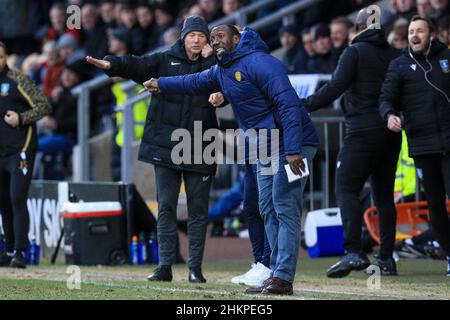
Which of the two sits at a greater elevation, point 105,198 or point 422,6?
point 422,6

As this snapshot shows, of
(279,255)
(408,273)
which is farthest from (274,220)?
(408,273)

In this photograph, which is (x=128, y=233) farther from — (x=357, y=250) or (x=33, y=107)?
(x=357, y=250)

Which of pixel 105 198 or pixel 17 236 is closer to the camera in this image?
pixel 17 236

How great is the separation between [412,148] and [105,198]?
13.4 feet

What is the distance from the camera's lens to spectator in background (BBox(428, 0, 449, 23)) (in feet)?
47.5

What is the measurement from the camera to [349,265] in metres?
10.6

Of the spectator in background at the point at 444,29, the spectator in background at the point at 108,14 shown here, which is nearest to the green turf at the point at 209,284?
the spectator in background at the point at 444,29

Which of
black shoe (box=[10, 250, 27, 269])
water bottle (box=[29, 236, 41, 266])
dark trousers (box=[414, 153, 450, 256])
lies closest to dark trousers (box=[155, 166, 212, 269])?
dark trousers (box=[414, 153, 450, 256])

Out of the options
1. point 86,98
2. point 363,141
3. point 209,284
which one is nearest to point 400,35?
point 363,141

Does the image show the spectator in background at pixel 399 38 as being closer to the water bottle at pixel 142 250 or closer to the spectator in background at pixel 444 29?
the spectator in background at pixel 444 29

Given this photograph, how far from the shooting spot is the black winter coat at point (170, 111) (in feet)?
34.2

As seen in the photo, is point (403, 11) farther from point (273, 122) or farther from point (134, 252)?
point (273, 122)

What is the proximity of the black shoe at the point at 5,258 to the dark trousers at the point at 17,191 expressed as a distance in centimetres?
7

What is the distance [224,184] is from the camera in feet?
55.2
